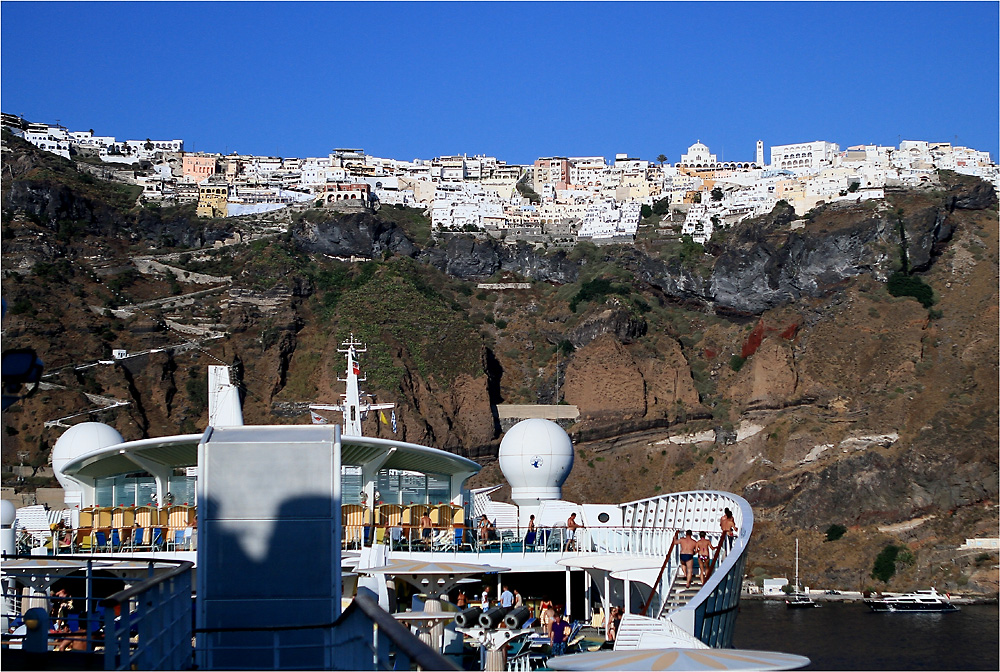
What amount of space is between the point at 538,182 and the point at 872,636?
131657 mm

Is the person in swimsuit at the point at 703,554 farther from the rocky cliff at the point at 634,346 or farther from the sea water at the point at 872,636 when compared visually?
the rocky cliff at the point at 634,346

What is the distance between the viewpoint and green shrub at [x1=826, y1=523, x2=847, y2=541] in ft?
259

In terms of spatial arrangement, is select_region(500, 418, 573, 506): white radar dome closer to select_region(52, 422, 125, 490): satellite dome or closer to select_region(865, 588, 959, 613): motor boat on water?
select_region(52, 422, 125, 490): satellite dome

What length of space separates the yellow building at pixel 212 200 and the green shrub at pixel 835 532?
261ft

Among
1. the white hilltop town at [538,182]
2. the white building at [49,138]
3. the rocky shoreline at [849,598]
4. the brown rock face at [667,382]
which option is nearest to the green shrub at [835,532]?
the rocky shoreline at [849,598]

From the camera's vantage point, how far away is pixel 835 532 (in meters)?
79.2

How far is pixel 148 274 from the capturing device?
117062 millimetres

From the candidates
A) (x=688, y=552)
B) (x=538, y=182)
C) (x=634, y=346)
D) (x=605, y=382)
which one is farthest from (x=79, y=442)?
(x=538, y=182)

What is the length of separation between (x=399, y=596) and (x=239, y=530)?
13.2 meters

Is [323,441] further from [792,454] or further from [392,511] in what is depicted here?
[792,454]

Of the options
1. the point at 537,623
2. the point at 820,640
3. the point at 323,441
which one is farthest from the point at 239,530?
the point at 820,640

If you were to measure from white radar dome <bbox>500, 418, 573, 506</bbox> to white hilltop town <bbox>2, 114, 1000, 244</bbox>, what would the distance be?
300ft

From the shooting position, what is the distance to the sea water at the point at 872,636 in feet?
168

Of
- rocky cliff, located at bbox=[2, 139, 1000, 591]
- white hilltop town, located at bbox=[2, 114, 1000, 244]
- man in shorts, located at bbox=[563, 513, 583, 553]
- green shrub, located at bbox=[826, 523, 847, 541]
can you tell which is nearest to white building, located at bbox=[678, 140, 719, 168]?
white hilltop town, located at bbox=[2, 114, 1000, 244]
